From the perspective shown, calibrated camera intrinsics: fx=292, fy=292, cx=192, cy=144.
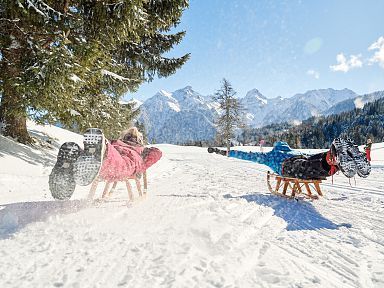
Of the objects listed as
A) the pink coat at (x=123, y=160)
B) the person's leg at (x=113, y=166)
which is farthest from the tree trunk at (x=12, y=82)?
the person's leg at (x=113, y=166)

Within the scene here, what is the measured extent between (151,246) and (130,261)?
37 centimetres

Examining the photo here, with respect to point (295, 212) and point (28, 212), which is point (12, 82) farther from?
point (295, 212)

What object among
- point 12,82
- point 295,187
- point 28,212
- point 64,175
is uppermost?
point 12,82

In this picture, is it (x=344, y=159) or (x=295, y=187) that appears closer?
(x=344, y=159)

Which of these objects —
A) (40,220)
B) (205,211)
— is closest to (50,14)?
(40,220)

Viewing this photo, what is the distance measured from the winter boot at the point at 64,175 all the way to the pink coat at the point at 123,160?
38cm

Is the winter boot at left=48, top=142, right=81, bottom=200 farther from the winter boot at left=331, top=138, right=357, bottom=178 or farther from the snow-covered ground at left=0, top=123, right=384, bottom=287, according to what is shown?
the winter boot at left=331, top=138, right=357, bottom=178

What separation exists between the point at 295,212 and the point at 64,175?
3.65 meters

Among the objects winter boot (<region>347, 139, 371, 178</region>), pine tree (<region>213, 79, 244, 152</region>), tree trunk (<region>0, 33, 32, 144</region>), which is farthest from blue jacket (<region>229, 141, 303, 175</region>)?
pine tree (<region>213, 79, 244, 152</region>)

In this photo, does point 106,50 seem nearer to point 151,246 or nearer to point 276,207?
point 276,207

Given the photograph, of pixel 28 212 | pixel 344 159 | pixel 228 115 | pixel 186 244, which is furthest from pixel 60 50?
pixel 228 115

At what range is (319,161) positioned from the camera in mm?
5504

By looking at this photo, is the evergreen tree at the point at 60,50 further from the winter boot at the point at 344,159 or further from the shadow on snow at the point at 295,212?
the winter boot at the point at 344,159

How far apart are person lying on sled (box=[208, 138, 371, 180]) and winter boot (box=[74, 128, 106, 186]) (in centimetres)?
394
